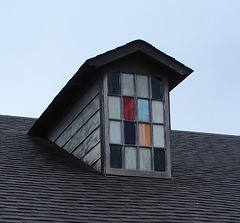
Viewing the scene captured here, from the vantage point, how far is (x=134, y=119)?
40.1 ft

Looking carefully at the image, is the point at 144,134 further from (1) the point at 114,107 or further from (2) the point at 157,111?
(1) the point at 114,107

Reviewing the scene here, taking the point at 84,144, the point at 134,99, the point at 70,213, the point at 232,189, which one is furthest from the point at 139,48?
the point at 70,213

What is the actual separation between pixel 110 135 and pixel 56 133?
2302 millimetres

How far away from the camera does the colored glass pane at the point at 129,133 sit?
12047mm

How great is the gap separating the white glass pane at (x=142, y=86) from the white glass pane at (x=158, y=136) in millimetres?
543

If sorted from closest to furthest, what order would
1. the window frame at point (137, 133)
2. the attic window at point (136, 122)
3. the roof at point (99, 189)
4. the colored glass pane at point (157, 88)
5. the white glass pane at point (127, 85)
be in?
the roof at point (99, 189), the window frame at point (137, 133), the attic window at point (136, 122), the white glass pane at point (127, 85), the colored glass pane at point (157, 88)

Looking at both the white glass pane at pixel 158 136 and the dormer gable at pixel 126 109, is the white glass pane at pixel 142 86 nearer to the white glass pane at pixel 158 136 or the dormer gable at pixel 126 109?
the dormer gable at pixel 126 109

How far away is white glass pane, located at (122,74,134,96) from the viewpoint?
12344 mm

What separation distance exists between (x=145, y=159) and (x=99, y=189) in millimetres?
1315

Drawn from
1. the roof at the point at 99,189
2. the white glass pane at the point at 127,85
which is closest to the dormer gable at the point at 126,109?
the white glass pane at the point at 127,85

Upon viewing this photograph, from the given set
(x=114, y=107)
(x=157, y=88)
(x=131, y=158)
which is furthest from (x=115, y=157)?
(x=157, y=88)

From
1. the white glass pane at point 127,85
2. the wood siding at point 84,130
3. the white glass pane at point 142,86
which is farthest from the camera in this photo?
the white glass pane at point 142,86

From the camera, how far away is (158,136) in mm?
12320

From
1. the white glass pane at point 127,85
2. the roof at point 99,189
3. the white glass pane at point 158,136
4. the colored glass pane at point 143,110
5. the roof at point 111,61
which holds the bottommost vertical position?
the roof at point 99,189
